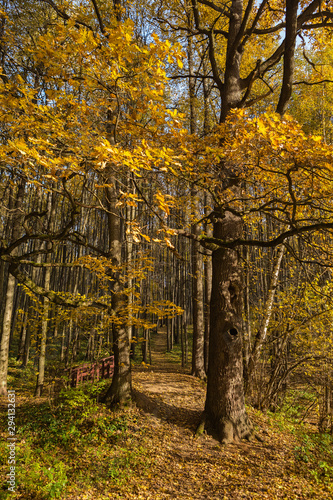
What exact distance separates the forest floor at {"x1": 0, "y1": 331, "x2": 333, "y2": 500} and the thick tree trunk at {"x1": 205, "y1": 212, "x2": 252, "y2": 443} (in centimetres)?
31

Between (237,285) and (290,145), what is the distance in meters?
2.83

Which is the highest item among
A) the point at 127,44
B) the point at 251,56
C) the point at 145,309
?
the point at 251,56

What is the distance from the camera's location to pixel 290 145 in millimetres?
2877

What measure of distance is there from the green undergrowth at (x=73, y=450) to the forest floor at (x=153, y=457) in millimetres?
14

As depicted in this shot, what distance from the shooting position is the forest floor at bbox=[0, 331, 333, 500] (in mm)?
3678

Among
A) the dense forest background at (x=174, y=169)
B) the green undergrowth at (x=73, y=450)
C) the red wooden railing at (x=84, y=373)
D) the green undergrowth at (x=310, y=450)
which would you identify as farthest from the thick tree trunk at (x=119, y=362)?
the green undergrowth at (x=310, y=450)

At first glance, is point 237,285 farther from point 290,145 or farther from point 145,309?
point 290,145

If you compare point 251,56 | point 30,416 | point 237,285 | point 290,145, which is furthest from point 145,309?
point 251,56

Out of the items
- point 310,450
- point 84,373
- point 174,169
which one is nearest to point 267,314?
point 310,450

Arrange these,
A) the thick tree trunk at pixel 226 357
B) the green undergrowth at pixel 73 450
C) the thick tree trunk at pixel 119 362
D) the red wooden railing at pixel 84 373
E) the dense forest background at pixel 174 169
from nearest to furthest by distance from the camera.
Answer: the dense forest background at pixel 174 169
the green undergrowth at pixel 73 450
the thick tree trunk at pixel 226 357
the thick tree trunk at pixel 119 362
the red wooden railing at pixel 84 373

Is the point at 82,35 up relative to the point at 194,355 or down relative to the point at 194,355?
up

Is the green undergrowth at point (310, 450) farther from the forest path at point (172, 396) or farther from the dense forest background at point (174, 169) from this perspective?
the forest path at point (172, 396)

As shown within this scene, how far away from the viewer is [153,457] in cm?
446

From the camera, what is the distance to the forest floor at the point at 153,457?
3678mm
